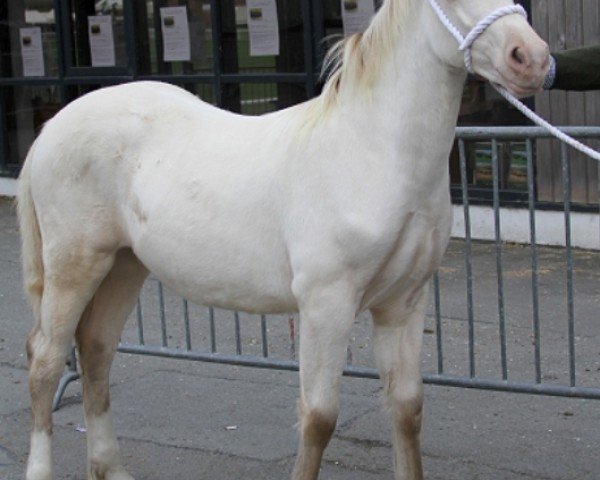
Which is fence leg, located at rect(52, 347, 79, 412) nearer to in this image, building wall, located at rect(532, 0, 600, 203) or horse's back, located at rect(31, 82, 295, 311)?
horse's back, located at rect(31, 82, 295, 311)

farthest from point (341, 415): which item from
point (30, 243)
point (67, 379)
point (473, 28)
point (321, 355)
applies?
point (473, 28)

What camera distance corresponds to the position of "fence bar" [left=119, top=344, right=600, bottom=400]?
4949mm

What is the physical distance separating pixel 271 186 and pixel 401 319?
2.16 feet

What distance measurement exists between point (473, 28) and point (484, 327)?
407 cm

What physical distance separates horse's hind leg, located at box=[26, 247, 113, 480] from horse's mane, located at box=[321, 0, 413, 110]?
1.19m

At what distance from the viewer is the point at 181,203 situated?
4121 millimetres

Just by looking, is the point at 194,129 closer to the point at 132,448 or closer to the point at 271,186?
the point at 271,186

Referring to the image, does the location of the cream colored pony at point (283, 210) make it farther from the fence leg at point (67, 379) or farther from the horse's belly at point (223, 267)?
the fence leg at point (67, 379)

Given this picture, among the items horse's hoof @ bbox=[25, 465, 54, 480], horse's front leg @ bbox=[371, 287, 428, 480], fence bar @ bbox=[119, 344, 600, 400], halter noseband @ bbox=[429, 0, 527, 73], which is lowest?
horse's hoof @ bbox=[25, 465, 54, 480]

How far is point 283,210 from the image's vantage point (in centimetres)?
386

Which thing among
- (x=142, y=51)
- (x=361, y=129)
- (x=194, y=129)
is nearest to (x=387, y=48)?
(x=361, y=129)

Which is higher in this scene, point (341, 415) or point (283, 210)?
point (283, 210)

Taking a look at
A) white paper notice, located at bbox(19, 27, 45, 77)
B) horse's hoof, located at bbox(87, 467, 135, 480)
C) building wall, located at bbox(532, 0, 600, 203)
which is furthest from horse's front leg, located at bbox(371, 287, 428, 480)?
white paper notice, located at bbox(19, 27, 45, 77)

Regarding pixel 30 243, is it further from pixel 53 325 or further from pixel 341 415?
pixel 341 415
